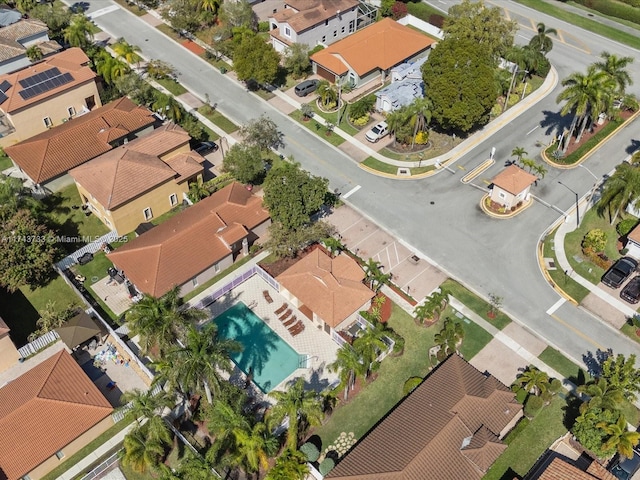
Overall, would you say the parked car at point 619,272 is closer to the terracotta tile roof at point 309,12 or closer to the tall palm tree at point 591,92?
the tall palm tree at point 591,92

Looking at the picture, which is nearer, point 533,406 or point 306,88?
point 533,406

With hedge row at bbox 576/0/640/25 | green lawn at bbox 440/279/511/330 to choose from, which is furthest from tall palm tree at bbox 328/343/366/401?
hedge row at bbox 576/0/640/25

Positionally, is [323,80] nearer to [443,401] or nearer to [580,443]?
[443,401]

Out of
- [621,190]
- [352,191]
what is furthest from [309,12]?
[621,190]

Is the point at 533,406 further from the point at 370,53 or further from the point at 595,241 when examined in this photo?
the point at 370,53

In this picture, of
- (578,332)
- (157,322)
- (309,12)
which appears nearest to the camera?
(157,322)

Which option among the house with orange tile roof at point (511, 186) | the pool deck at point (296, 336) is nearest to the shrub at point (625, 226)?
the house with orange tile roof at point (511, 186)

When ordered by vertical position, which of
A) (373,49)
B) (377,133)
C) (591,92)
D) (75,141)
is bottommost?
(377,133)
